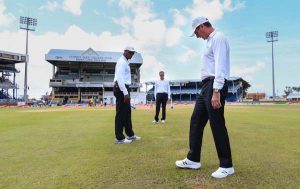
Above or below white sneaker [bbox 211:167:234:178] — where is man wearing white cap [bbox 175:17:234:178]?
above

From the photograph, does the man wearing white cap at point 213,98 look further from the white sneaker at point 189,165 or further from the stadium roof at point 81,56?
the stadium roof at point 81,56

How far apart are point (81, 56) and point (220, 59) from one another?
270 feet

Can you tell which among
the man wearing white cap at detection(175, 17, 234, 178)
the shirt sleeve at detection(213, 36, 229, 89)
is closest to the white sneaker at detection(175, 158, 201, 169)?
the man wearing white cap at detection(175, 17, 234, 178)

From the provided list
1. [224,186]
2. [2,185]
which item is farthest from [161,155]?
[2,185]

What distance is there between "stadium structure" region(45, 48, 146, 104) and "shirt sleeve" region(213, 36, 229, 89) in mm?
71652

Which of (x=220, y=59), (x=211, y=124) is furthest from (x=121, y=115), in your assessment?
(x=220, y=59)

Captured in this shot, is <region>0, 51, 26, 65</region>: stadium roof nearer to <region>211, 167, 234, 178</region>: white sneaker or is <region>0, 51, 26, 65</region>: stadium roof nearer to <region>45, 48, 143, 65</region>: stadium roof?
<region>45, 48, 143, 65</region>: stadium roof

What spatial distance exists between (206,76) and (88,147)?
2866mm

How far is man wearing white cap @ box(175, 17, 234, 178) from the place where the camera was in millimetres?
3791

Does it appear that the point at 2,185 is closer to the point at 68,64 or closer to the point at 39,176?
the point at 39,176

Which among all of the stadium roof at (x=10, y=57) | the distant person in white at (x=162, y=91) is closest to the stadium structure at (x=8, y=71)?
Answer: the stadium roof at (x=10, y=57)

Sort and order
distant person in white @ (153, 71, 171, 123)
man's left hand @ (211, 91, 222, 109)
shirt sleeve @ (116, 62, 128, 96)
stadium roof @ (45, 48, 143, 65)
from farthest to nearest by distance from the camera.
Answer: stadium roof @ (45, 48, 143, 65), distant person in white @ (153, 71, 171, 123), shirt sleeve @ (116, 62, 128, 96), man's left hand @ (211, 91, 222, 109)

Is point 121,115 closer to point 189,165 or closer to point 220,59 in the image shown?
point 189,165

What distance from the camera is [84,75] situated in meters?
86.7
